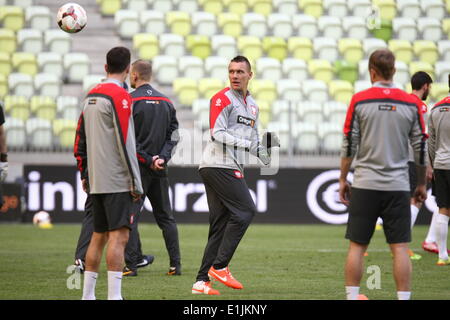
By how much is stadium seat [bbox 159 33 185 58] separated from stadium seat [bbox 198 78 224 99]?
74.3 inches

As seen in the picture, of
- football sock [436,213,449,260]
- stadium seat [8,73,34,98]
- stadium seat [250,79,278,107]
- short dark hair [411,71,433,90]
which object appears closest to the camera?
football sock [436,213,449,260]

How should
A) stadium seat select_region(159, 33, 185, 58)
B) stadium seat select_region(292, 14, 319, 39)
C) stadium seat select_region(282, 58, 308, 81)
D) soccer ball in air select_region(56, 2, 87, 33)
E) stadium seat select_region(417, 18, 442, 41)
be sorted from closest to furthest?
soccer ball in air select_region(56, 2, 87, 33) → stadium seat select_region(282, 58, 308, 81) → stadium seat select_region(159, 33, 185, 58) → stadium seat select_region(292, 14, 319, 39) → stadium seat select_region(417, 18, 442, 41)

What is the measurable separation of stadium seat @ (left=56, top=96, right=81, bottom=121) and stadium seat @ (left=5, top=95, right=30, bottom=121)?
72 cm

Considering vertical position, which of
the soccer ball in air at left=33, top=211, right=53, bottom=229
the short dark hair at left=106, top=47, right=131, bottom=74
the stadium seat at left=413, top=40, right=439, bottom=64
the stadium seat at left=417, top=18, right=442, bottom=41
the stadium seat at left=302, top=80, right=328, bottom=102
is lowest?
the soccer ball in air at left=33, top=211, right=53, bottom=229

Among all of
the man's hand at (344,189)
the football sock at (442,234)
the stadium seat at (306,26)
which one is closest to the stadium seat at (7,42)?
the stadium seat at (306,26)

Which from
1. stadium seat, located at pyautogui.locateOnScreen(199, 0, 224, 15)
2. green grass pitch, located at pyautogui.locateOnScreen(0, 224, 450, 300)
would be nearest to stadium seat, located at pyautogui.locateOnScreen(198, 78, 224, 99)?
stadium seat, located at pyautogui.locateOnScreen(199, 0, 224, 15)

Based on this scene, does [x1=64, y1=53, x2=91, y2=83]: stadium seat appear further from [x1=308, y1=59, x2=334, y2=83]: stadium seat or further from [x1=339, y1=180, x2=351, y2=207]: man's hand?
[x1=339, y1=180, x2=351, y2=207]: man's hand

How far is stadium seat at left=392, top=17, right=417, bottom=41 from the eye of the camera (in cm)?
2558

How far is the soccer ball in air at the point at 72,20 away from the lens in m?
10.8

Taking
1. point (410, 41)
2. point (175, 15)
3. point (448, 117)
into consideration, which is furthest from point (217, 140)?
point (410, 41)

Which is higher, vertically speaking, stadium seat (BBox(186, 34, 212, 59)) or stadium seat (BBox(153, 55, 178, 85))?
stadium seat (BBox(186, 34, 212, 59))

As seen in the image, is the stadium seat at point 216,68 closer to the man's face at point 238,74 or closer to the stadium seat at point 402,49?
the stadium seat at point 402,49

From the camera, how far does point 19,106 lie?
65.1 feet

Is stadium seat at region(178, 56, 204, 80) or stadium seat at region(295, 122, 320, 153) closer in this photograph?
stadium seat at region(295, 122, 320, 153)
